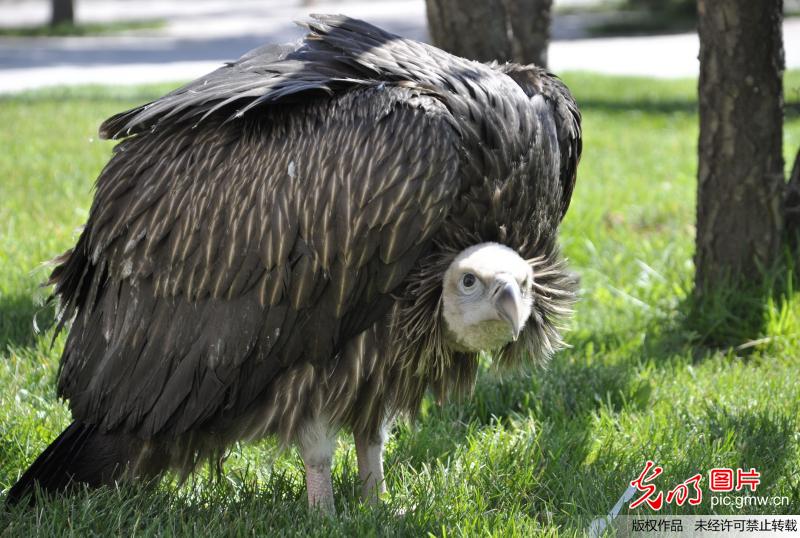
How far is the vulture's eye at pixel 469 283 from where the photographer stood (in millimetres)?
3258

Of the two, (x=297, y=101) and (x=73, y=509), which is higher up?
(x=297, y=101)

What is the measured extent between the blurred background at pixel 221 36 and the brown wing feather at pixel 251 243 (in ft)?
22.2

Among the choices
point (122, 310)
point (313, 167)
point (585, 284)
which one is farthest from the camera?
point (585, 284)

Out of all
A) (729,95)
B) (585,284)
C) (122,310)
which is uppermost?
(729,95)

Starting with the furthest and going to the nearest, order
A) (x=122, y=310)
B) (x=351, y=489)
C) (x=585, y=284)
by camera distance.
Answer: (x=585, y=284) → (x=351, y=489) → (x=122, y=310)

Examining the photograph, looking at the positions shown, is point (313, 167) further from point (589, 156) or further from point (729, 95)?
point (589, 156)

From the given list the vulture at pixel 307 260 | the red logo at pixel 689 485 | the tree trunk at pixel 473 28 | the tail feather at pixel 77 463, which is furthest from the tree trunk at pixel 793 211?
the tail feather at pixel 77 463

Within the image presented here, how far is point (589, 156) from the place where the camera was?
9227 mm

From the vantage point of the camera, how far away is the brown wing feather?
3.26 meters

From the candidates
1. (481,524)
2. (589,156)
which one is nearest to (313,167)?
(481,524)

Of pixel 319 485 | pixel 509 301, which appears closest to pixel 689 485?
pixel 509 301

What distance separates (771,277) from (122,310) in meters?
3.14

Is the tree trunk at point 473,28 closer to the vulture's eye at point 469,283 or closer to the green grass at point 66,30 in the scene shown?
the vulture's eye at point 469,283

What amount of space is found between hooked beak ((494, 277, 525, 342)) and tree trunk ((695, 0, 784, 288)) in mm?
2306
